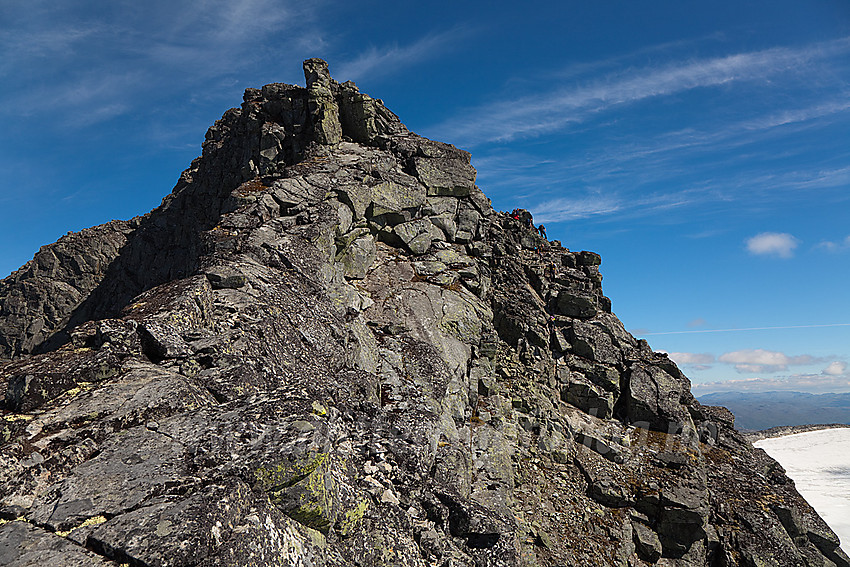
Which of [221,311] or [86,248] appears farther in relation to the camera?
[86,248]

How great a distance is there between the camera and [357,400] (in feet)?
58.7

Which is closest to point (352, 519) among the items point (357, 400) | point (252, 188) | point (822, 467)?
point (357, 400)

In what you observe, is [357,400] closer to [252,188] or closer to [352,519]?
[352,519]

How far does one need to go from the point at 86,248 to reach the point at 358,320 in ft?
161

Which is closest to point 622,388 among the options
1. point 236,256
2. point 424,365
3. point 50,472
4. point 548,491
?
point 548,491

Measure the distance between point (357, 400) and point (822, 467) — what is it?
306 ft

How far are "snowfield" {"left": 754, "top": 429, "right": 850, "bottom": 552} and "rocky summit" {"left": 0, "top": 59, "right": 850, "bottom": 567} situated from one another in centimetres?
4059

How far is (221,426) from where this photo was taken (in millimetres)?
11531

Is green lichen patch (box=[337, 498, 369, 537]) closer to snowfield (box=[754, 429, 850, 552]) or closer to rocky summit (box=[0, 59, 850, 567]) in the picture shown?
rocky summit (box=[0, 59, 850, 567])

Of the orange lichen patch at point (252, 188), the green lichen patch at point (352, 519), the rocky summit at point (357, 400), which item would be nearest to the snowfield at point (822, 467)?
the rocky summit at point (357, 400)

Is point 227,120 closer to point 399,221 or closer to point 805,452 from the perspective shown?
point 399,221

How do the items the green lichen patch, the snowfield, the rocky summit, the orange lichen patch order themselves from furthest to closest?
the snowfield → the orange lichen patch → the green lichen patch → the rocky summit

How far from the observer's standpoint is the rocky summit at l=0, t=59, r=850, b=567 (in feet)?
32.7

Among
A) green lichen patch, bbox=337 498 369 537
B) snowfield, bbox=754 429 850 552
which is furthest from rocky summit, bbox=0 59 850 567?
snowfield, bbox=754 429 850 552
